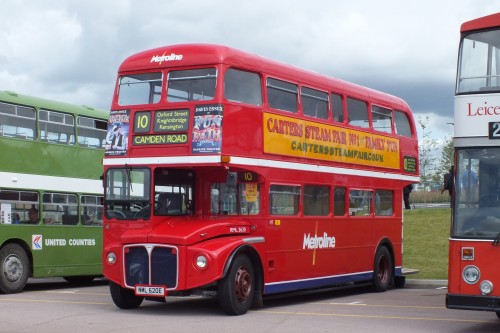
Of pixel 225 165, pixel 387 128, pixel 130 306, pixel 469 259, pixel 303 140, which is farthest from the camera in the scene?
pixel 387 128

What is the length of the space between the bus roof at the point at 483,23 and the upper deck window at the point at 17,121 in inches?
429

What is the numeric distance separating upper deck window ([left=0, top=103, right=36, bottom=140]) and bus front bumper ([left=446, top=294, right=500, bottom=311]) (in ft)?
37.5

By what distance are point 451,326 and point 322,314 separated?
250 centimetres

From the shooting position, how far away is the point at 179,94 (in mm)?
15633

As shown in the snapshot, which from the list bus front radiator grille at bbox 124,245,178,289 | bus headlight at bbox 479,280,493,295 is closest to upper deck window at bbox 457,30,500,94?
bus headlight at bbox 479,280,493,295

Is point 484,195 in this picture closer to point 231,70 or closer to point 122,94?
point 231,70

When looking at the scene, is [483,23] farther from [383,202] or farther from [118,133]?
[383,202]

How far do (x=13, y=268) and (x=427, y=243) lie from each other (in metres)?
14.6

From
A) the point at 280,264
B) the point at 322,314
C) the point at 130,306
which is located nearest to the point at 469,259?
the point at 322,314

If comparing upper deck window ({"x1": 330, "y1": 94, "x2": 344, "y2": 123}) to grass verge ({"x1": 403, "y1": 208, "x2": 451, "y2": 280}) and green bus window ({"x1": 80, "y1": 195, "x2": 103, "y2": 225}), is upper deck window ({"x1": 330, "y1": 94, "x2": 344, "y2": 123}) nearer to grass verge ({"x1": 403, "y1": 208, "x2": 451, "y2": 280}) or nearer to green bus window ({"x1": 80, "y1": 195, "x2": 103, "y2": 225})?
grass verge ({"x1": 403, "y1": 208, "x2": 451, "y2": 280})

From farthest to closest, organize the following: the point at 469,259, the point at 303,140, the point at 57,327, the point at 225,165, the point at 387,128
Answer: the point at 387,128, the point at 303,140, the point at 225,165, the point at 57,327, the point at 469,259

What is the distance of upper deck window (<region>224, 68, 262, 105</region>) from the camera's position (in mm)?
15445

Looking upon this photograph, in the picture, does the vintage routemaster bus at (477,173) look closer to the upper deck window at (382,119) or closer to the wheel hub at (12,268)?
the upper deck window at (382,119)

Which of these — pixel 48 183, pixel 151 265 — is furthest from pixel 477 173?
pixel 48 183
